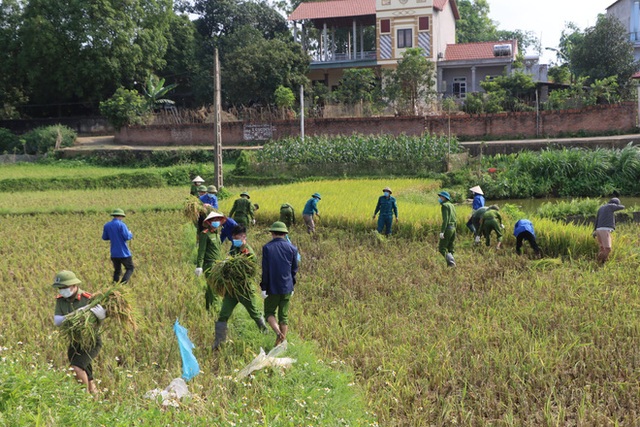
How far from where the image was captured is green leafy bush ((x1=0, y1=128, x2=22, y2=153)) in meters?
33.8

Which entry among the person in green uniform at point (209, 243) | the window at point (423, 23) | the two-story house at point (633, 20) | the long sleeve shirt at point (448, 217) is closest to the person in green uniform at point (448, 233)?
the long sleeve shirt at point (448, 217)

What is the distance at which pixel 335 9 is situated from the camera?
40.1 m

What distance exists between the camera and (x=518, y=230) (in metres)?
11.1

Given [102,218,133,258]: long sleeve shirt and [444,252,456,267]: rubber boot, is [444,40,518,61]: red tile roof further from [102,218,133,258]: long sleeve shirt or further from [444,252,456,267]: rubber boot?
[102,218,133,258]: long sleeve shirt

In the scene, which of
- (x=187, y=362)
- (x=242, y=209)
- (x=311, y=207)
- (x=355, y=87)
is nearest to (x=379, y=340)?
(x=187, y=362)

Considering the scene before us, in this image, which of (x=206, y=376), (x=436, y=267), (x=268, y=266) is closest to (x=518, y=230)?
(x=436, y=267)

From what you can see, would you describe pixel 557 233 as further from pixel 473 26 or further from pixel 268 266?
pixel 473 26

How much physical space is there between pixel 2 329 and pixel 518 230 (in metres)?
7.93

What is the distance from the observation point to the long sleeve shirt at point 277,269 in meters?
7.14

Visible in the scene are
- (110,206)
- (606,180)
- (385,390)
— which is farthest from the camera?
(606,180)

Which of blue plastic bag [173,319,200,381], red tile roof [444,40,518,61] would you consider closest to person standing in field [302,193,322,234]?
blue plastic bag [173,319,200,381]

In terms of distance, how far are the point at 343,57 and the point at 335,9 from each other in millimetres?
2966

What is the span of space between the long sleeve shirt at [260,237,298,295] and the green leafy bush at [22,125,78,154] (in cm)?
2809

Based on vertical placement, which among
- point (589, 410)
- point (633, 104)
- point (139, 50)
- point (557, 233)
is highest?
point (139, 50)
